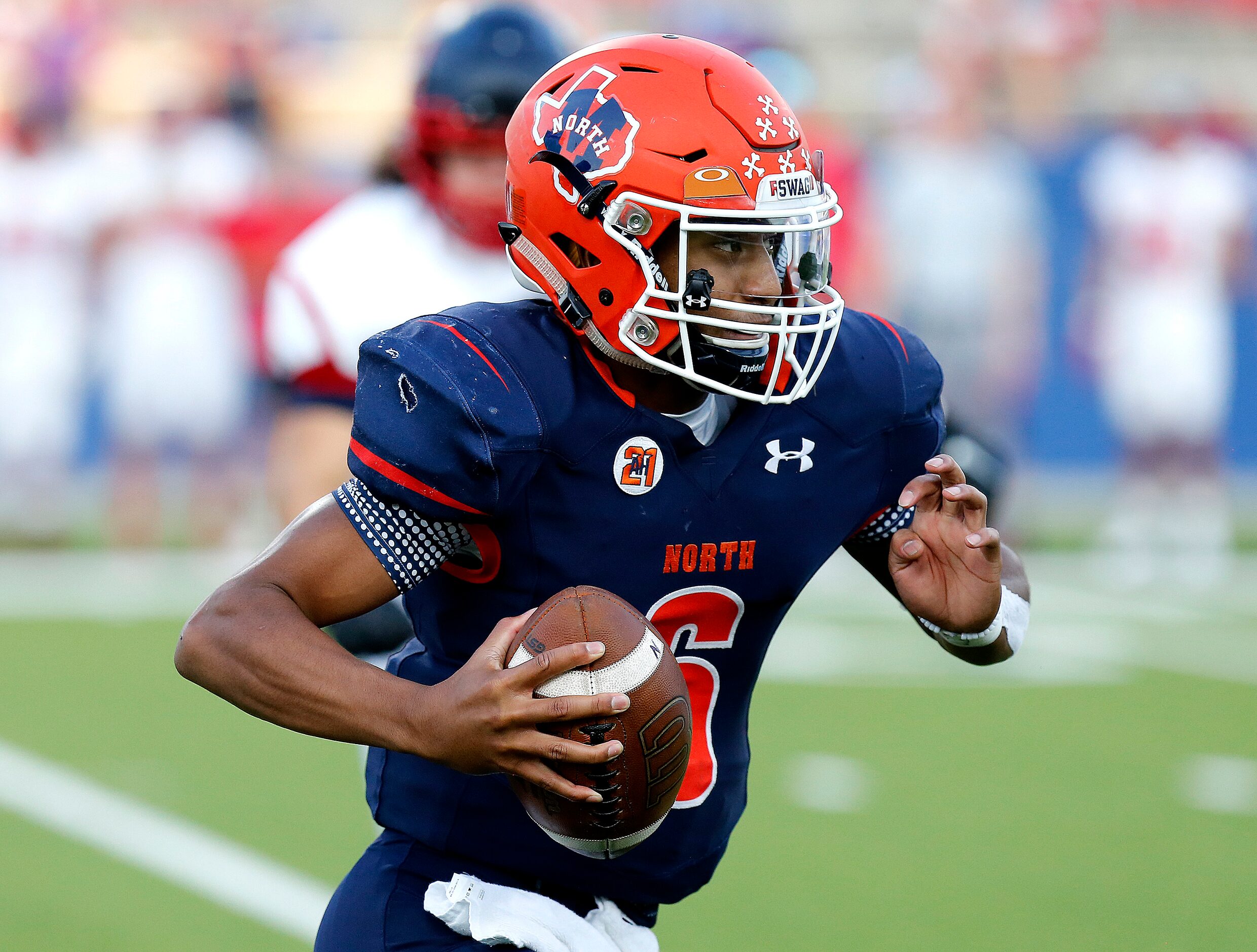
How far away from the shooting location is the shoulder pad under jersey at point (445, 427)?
205 centimetres

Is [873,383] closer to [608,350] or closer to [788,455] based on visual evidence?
[788,455]

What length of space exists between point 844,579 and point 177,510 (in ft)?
12.0

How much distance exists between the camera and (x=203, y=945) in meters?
3.90

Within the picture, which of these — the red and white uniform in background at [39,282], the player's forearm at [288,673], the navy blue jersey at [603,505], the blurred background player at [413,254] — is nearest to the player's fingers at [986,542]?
the navy blue jersey at [603,505]

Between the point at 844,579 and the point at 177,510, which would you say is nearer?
the point at 844,579

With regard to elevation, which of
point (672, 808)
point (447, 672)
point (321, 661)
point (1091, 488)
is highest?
point (321, 661)

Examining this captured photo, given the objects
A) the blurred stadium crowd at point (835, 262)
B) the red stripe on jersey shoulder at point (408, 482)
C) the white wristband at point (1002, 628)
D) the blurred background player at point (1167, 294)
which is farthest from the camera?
the blurred background player at point (1167, 294)

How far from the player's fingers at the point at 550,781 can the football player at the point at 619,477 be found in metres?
0.12

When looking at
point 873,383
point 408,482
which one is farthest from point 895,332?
point 408,482

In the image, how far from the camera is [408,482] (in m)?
2.05

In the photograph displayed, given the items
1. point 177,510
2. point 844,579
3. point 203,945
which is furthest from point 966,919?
point 177,510

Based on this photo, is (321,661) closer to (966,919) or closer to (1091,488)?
(966,919)

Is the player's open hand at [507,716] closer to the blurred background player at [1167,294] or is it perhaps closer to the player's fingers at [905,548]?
the player's fingers at [905,548]

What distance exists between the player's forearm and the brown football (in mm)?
153
